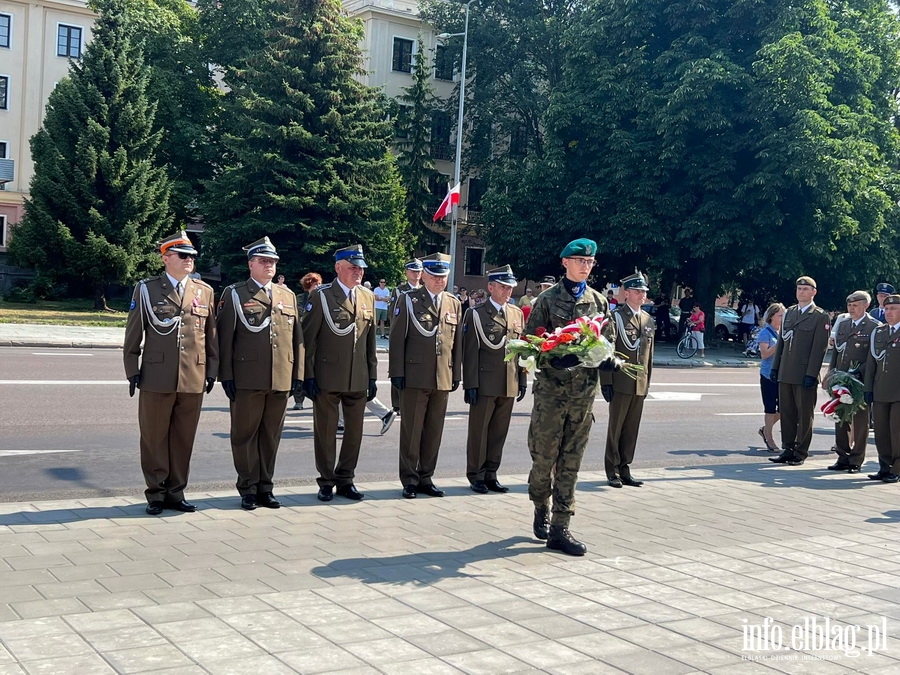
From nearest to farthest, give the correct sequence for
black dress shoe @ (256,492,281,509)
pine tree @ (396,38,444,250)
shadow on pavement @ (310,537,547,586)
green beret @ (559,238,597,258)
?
shadow on pavement @ (310,537,547,586)
green beret @ (559,238,597,258)
black dress shoe @ (256,492,281,509)
pine tree @ (396,38,444,250)

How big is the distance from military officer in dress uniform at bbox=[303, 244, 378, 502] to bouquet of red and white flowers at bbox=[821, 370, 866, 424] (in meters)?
6.01

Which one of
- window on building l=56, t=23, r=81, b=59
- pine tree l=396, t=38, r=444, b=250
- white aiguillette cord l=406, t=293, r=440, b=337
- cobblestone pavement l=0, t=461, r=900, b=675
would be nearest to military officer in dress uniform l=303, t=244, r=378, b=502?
cobblestone pavement l=0, t=461, r=900, b=675

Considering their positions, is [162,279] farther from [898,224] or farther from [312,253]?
[898,224]

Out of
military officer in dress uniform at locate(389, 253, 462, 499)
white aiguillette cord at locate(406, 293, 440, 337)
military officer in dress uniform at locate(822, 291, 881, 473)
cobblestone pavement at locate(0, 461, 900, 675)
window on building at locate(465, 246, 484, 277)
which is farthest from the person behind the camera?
window on building at locate(465, 246, 484, 277)

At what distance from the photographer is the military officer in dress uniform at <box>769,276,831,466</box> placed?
38.7ft

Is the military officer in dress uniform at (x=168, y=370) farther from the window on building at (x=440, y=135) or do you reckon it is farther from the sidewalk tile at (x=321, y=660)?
the window on building at (x=440, y=135)

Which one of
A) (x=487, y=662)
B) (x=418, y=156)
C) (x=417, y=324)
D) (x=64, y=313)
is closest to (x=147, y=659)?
(x=487, y=662)

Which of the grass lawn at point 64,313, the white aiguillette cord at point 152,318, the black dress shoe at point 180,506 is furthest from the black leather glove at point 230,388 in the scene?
the grass lawn at point 64,313

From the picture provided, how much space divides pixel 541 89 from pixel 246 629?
1941 inches

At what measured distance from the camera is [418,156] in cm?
5303

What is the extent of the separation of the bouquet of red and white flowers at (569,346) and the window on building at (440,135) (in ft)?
157

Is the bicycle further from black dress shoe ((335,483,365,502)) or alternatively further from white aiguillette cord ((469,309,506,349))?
black dress shoe ((335,483,365,502))

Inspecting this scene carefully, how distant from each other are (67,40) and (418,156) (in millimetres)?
21924

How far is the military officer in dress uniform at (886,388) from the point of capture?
10.9m
